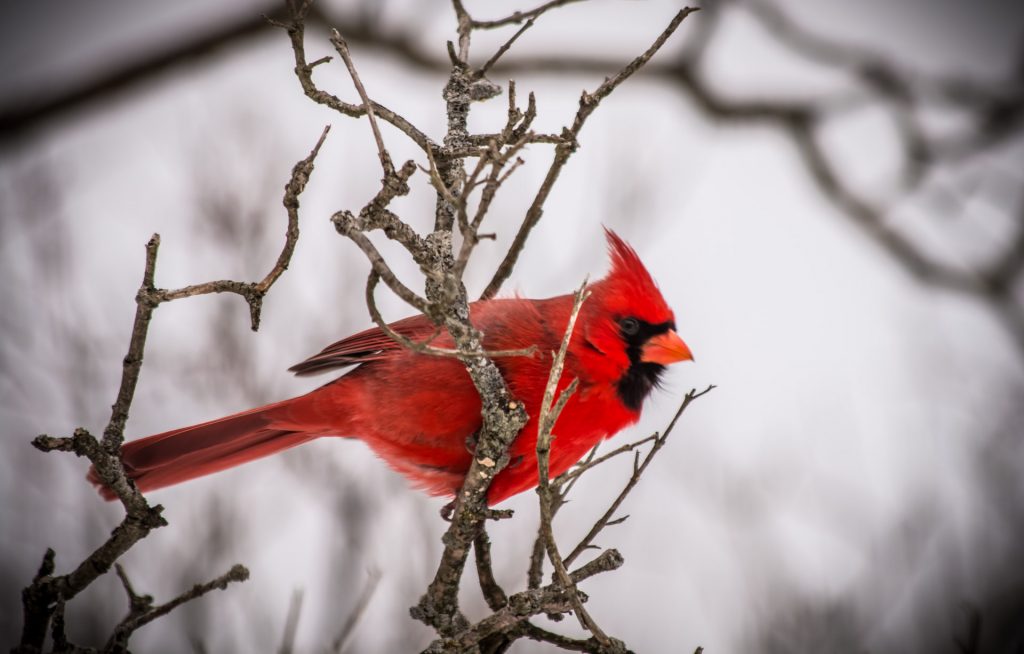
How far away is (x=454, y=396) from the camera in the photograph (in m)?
2.60

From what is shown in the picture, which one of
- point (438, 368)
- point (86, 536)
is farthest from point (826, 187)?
point (86, 536)

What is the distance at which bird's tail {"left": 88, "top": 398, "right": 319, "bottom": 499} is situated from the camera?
2.81m

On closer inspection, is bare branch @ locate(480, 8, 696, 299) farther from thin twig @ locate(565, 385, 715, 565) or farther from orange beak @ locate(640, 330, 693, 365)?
orange beak @ locate(640, 330, 693, 365)

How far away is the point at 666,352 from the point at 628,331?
0.44ft

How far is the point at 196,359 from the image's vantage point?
15.8ft

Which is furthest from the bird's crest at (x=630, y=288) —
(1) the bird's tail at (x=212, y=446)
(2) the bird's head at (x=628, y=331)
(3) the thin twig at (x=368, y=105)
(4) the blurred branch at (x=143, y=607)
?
(4) the blurred branch at (x=143, y=607)

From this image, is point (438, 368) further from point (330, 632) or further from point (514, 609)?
point (330, 632)

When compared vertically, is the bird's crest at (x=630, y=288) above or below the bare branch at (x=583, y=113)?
above

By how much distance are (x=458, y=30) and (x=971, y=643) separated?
1.65 meters

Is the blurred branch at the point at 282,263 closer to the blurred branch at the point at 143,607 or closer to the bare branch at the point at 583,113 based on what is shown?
the bare branch at the point at 583,113

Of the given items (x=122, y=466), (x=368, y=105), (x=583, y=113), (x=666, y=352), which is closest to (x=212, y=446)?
(x=122, y=466)

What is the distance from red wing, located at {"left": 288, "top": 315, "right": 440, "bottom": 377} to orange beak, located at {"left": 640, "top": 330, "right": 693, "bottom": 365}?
0.67 m

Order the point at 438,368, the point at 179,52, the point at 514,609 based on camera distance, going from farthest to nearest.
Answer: the point at 179,52, the point at 438,368, the point at 514,609

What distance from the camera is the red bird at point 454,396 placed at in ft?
8.61
